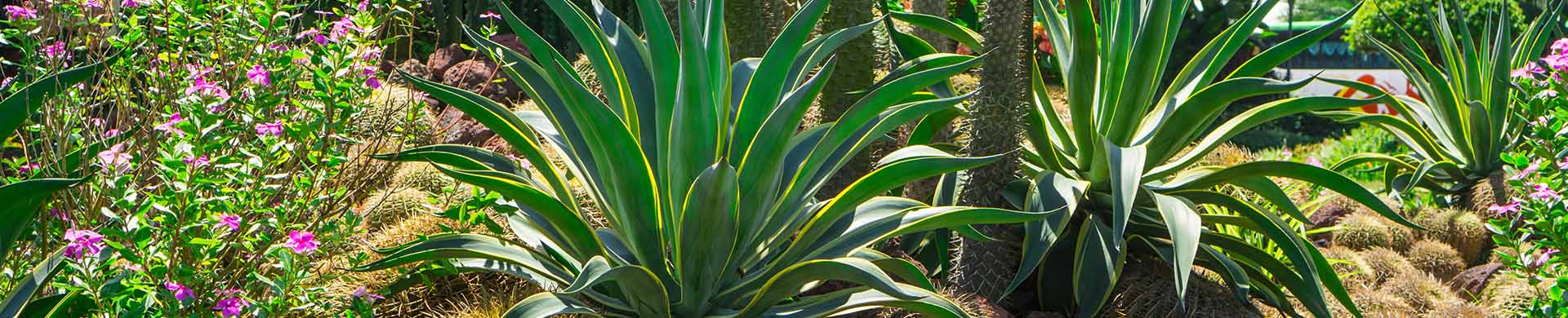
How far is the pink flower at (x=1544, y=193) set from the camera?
9.98 feet

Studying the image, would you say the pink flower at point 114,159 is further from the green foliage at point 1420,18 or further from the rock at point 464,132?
the green foliage at point 1420,18

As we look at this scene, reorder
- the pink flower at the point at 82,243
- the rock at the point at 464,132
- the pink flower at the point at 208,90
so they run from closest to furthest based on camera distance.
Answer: the pink flower at the point at 82,243, the pink flower at the point at 208,90, the rock at the point at 464,132

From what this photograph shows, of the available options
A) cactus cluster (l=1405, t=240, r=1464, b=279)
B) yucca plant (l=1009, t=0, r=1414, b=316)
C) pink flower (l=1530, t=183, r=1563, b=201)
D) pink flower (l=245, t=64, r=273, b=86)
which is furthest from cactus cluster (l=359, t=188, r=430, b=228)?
cactus cluster (l=1405, t=240, r=1464, b=279)

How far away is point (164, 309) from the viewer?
7.01ft

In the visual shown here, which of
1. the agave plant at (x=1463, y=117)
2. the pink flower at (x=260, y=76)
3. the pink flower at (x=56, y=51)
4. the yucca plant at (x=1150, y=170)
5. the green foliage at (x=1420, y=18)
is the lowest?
the green foliage at (x=1420, y=18)

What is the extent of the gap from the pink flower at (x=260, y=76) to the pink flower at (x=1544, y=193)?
10.4ft

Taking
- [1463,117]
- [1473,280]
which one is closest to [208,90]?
[1473,280]

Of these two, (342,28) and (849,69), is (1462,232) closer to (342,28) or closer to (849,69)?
(849,69)

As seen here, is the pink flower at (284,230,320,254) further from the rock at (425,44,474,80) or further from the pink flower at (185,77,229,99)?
the rock at (425,44,474,80)

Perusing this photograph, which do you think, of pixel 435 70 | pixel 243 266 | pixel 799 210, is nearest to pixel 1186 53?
pixel 435 70

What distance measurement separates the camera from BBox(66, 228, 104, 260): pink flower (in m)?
1.86

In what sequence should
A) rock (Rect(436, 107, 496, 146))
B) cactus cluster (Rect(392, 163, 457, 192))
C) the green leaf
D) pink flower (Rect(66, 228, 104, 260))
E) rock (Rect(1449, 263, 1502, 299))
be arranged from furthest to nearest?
1. rock (Rect(1449, 263, 1502, 299))
2. rock (Rect(436, 107, 496, 146))
3. cactus cluster (Rect(392, 163, 457, 192))
4. pink flower (Rect(66, 228, 104, 260))
5. the green leaf

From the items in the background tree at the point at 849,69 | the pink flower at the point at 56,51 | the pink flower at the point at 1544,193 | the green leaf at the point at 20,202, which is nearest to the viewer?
the green leaf at the point at 20,202

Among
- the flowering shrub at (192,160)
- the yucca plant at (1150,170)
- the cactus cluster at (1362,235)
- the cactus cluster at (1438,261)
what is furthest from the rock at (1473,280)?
the flowering shrub at (192,160)
